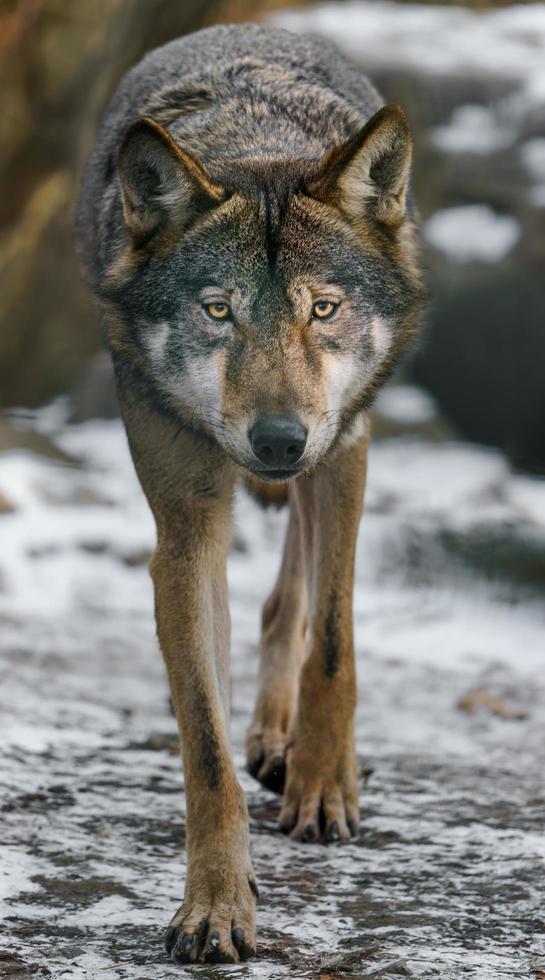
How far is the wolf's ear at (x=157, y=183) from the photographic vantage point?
380 centimetres

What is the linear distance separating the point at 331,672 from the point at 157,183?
5.52ft

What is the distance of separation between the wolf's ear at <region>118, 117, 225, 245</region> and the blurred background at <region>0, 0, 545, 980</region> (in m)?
1.31

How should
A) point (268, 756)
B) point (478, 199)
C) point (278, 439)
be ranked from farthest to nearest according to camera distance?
point (478, 199) < point (268, 756) < point (278, 439)

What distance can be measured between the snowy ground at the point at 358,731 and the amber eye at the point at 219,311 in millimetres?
1591

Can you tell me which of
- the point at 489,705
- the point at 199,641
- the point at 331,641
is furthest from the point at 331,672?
the point at 489,705

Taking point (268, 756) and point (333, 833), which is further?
point (268, 756)

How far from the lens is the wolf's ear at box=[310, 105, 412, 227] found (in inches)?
154

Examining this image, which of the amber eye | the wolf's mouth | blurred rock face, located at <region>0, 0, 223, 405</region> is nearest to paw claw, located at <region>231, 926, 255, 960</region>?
the wolf's mouth

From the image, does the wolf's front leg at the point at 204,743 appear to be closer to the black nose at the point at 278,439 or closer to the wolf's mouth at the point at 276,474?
the wolf's mouth at the point at 276,474

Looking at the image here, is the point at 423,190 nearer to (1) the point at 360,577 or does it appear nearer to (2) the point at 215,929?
(1) the point at 360,577

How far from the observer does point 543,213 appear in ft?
32.9

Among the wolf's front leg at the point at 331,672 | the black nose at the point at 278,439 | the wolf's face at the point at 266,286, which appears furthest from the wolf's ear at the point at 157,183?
the wolf's front leg at the point at 331,672

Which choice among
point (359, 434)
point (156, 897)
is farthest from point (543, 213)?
point (156, 897)

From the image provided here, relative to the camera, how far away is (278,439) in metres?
3.54
